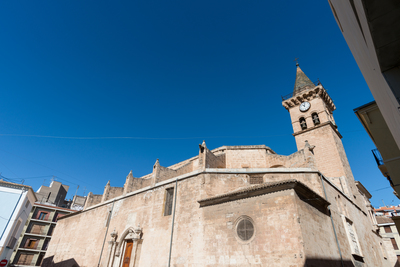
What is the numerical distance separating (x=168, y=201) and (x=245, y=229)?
4985 millimetres

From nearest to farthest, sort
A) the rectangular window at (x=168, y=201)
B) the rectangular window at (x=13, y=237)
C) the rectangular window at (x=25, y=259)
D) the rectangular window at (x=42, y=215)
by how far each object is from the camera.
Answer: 1. the rectangular window at (x=168, y=201)
2. the rectangular window at (x=13, y=237)
3. the rectangular window at (x=25, y=259)
4. the rectangular window at (x=42, y=215)

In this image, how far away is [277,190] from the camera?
8531mm

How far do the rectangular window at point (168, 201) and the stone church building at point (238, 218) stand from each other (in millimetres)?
55

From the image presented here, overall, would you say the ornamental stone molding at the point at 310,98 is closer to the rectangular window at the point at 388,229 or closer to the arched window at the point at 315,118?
the arched window at the point at 315,118

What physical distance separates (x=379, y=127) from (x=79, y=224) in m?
20.9

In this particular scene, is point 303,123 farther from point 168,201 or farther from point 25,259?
point 25,259

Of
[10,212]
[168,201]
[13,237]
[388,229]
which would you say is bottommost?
[13,237]

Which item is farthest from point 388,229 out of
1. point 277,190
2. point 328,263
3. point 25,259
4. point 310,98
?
point 25,259

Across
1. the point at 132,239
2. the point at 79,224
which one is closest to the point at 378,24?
the point at 132,239

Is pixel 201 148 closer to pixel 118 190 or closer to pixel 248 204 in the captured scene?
pixel 248 204

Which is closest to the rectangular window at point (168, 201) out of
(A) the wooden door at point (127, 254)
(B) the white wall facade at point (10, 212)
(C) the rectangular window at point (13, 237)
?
(A) the wooden door at point (127, 254)

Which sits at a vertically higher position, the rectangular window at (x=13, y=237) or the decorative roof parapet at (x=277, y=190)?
the decorative roof parapet at (x=277, y=190)

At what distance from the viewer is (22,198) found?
15734 mm

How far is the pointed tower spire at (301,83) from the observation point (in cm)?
2214
